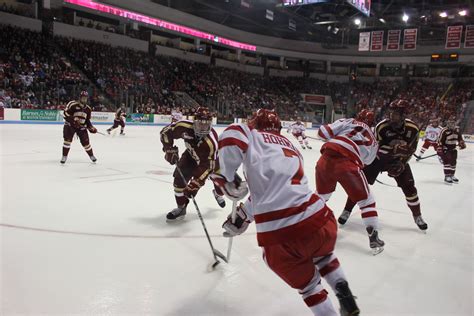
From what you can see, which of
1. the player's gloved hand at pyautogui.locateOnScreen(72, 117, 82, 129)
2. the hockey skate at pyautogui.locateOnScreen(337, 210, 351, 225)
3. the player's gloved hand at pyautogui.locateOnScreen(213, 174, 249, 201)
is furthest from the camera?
the player's gloved hand at pyautogui.locateOnScreen(72, 117, 82, 129)

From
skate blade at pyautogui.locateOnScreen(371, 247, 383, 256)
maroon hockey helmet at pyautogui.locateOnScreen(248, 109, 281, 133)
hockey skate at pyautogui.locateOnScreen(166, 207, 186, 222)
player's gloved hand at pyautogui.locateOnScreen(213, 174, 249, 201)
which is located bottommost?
skate blade at pyautogui.locateOnScreen(371, 247, 383, 256)

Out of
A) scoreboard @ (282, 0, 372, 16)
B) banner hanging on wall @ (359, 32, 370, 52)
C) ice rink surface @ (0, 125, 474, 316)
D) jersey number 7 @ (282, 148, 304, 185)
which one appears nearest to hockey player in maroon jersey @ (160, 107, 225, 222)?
ice rink surface @ (0, 125, 474, 316)

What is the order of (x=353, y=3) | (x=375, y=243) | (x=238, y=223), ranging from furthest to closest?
(x=353, y=3)
(x=375, y=243)
(x=238, y=223)

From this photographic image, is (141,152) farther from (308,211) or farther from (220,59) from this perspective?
(220,59)

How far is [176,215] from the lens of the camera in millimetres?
3994

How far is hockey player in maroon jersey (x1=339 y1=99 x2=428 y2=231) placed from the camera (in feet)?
12.9

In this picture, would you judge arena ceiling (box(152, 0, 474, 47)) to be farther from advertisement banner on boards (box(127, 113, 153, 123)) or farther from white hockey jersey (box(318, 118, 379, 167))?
white hockey jersey (box(318, 118, 379, 167))

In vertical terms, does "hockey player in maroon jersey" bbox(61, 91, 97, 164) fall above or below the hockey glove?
above

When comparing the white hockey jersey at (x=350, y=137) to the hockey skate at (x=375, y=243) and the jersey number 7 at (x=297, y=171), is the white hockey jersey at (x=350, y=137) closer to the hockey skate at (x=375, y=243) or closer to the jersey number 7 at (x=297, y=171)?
the hockey skate at (x=375, y=243)

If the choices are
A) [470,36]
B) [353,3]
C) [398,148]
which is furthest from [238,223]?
[470,36]

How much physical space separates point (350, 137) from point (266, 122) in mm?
1653

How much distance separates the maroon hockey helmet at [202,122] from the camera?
12.6 ft

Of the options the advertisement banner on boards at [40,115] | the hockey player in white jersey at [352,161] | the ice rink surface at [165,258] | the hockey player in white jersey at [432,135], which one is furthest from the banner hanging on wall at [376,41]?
the hockey player in white jersey at [352,161]

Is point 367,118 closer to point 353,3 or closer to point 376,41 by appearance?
point 353,3
